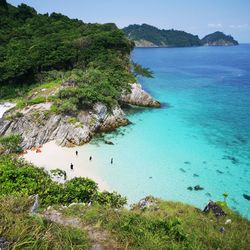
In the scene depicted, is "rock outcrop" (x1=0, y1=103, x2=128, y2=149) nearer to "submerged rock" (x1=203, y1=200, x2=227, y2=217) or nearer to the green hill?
the green hill

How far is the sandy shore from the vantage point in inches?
993

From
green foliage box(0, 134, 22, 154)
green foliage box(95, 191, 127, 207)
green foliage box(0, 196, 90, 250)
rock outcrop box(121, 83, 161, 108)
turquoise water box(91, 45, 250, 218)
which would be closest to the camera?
green foliage box(0, 196, 90, 250)

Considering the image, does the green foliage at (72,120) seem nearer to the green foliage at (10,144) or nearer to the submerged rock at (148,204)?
the green foliage at (10,144)

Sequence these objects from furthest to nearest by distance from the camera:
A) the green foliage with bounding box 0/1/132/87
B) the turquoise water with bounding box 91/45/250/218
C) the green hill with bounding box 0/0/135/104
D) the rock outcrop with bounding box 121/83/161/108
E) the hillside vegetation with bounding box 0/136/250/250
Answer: the green foliage with bounding box 0/1/132/87 → the rock outcrop with bounding box 121/83/161/108 → the green hill with bounding box 0/0/135/104 → the turquoise water with bounding box 91/45/250/218 → the hillside vegetation with bounding box 0/136/250/250

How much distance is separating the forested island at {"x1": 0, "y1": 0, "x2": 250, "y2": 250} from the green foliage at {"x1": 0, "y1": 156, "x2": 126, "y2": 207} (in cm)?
6

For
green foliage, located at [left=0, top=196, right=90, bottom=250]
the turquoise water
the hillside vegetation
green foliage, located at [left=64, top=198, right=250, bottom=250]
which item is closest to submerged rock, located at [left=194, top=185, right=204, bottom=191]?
the turquoise water

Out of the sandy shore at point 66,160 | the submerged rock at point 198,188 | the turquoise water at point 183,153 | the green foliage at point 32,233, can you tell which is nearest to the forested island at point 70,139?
the green foliage at point 32,233

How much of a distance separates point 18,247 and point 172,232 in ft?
18.0

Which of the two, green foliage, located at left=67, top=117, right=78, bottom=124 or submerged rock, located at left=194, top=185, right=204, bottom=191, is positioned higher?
green foliage, located at left=67, top=117, right=78, bottom=124

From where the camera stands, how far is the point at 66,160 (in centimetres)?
2747

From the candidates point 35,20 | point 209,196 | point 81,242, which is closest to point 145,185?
point 209,196

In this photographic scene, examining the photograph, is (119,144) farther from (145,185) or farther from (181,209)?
(181,209)

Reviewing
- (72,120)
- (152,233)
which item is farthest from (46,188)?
(72,120)

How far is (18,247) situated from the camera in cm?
705
